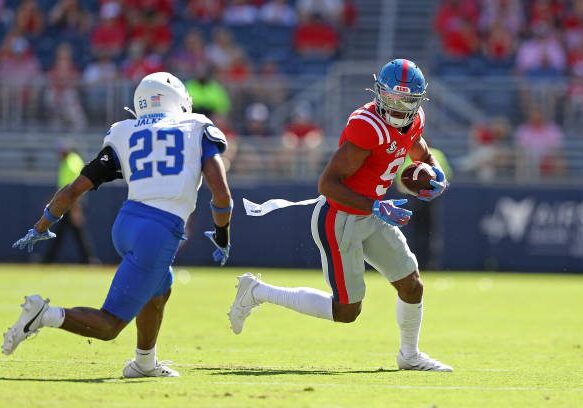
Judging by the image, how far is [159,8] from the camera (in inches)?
886

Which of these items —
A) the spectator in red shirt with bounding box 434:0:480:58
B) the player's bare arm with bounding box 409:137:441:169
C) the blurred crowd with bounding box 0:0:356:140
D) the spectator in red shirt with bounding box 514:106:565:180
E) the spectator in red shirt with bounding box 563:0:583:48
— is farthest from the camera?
the spectator in red shirt with bounding box 434:0:480:58

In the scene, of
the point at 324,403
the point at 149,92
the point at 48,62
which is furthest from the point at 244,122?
the point at 324,403

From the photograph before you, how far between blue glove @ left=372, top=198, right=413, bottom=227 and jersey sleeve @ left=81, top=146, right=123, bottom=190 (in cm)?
160

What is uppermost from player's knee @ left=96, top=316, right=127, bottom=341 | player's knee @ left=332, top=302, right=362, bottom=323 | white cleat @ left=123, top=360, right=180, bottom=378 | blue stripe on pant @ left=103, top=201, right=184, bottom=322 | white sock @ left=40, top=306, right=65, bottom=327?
blue stripe on pant @ left=103, top=201, right=184, bottom=322

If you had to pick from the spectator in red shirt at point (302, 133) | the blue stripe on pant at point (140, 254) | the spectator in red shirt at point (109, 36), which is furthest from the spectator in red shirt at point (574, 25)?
the blue stripe on pant at point (140, 254)

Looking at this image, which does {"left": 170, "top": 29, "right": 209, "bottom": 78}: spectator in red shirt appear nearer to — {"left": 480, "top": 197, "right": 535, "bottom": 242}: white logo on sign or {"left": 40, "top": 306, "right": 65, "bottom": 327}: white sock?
{"left": 480, "top": 197, "right": 535, "bottom": 242}: white logo on sign

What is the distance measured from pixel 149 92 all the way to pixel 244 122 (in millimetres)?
12082

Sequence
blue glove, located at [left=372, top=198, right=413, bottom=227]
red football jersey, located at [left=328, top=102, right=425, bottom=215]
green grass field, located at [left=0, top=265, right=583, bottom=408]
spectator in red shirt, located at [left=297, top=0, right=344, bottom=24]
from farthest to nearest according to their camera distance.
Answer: spectator in red shirt, located at [left=297, top=0, right=344, bottom=24] → red football jersey, located at [left=328, top=102, right=425, bottom=215] → blue glove, located at [left=372, top=198, right=413, bottom=227] → green grass field, located at [left=0, top=265, right=583, bottom=408]

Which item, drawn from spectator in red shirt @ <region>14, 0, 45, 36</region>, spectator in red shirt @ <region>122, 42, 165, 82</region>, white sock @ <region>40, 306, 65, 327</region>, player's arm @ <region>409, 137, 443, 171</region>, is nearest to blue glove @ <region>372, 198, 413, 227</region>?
player's arm @ <region>409, 137, 443, 171</region>

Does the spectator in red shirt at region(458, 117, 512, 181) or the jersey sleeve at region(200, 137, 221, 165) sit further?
the spectator in red shirt at region(458, 117, 512, 181)

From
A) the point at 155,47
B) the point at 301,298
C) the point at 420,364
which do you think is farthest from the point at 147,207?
the point at 155,47

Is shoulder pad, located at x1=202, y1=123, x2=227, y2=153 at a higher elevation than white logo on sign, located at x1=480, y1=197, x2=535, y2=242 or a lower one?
higher

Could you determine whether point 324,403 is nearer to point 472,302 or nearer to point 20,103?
point 472,302

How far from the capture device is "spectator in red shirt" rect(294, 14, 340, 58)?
21.5 m
